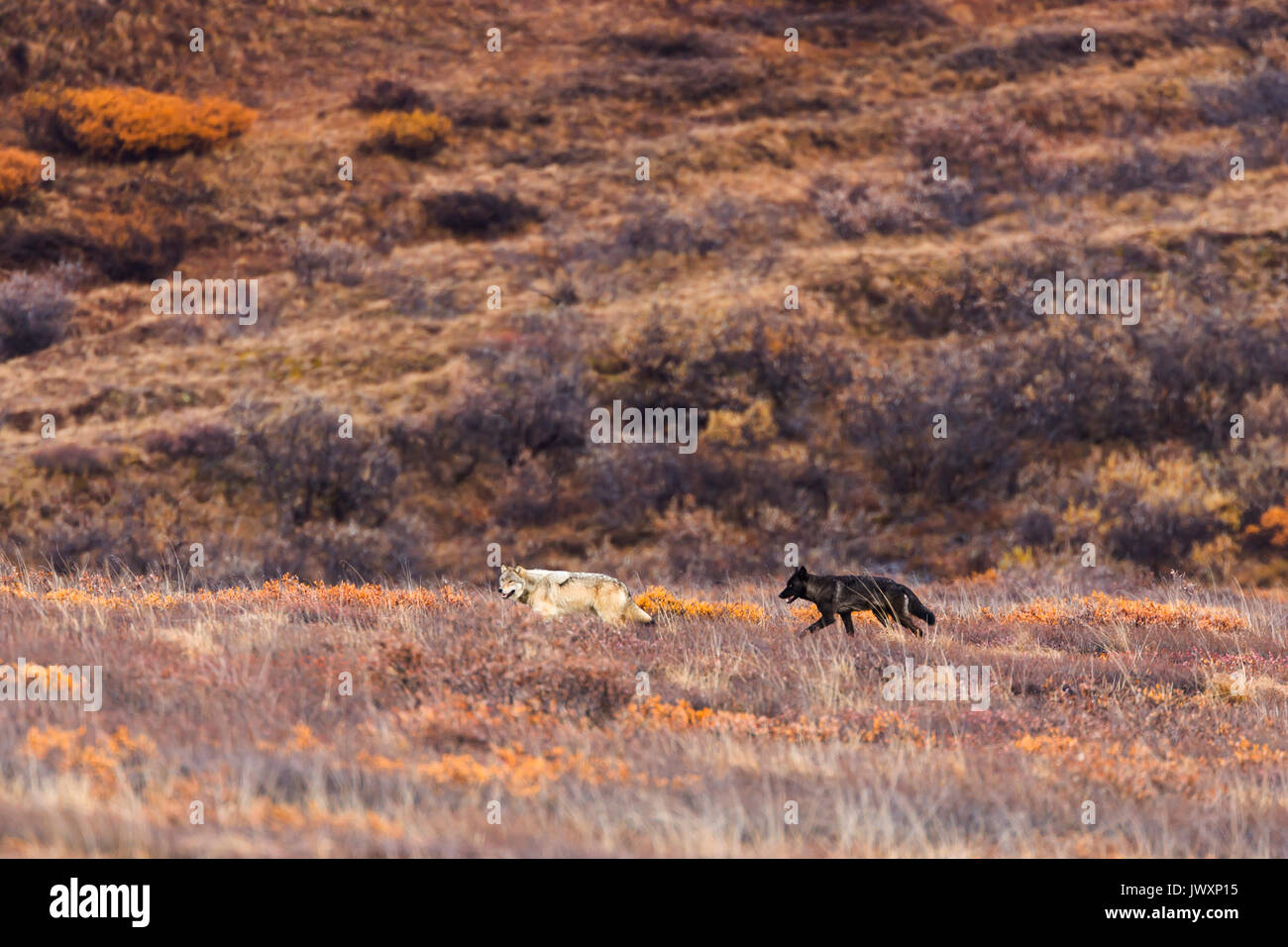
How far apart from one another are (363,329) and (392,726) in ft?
62.5

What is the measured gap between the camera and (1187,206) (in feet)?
84.2

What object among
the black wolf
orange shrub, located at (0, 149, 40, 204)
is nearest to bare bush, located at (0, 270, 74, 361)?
orange shrub, located at (0, 149, 40, 204)

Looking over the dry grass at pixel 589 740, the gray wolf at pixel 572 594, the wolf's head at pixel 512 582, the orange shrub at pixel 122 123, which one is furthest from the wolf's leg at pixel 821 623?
the orange shrub at pixel 122 123

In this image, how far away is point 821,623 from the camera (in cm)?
886

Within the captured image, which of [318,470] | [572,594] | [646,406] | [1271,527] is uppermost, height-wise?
[646,406]

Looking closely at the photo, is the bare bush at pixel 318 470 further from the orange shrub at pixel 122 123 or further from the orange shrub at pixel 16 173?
the orange shrub at pixel 122 123

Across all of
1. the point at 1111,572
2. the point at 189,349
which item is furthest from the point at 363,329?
the point at 1111,572

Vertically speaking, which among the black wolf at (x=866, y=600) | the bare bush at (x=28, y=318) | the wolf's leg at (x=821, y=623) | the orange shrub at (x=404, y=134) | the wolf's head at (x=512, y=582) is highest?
the orange shrub at (x=404, y=134)

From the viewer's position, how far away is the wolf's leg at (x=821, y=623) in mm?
8688

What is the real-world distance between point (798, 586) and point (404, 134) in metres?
23.7

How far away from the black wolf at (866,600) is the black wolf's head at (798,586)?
0.11 meters

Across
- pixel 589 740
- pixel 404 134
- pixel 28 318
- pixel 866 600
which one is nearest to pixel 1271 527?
pixel 866 600

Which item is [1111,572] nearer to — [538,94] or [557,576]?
[557,576]

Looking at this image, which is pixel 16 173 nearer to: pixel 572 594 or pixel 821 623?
pixel 572 594
